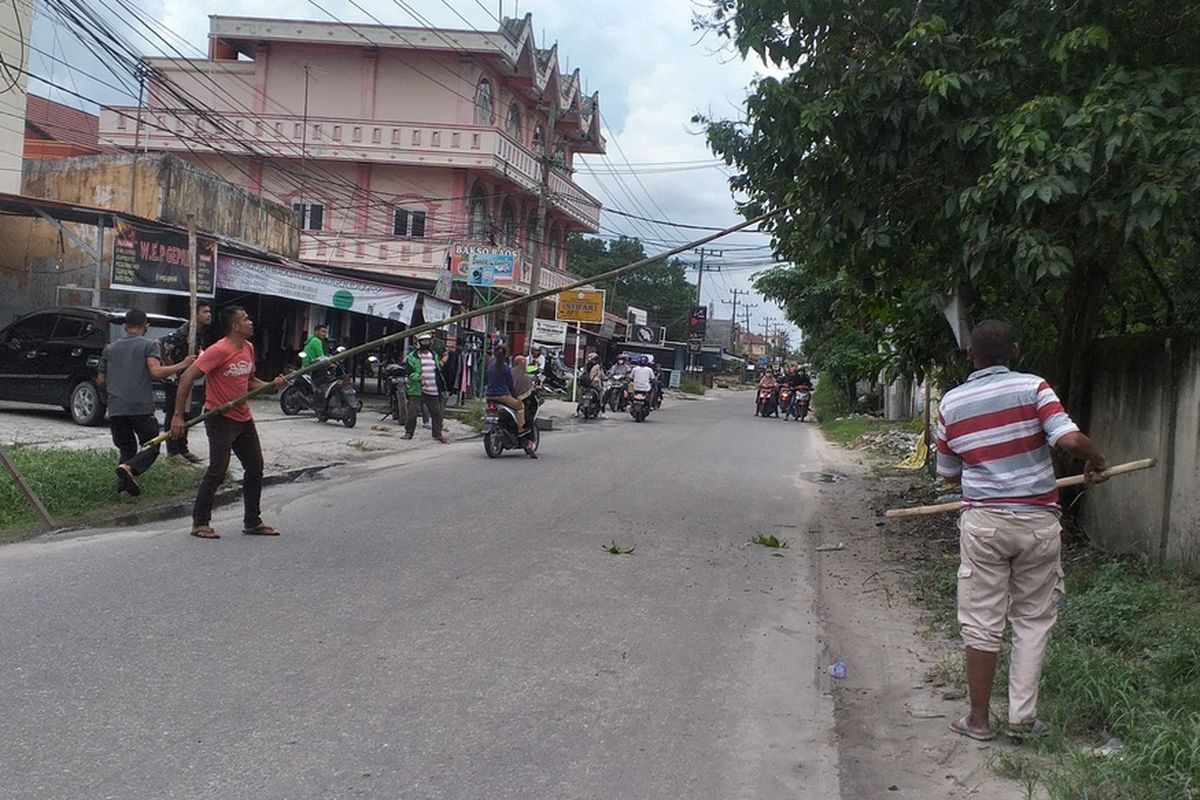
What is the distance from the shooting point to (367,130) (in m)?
34.7

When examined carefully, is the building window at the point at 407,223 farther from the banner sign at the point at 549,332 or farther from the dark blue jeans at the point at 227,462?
the dark blue jeans at the point at 227,462

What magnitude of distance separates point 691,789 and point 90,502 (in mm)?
7257

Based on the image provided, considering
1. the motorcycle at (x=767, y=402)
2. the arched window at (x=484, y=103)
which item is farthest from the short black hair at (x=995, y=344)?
the arched window at (x=484, y=103)

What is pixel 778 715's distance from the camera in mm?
5066

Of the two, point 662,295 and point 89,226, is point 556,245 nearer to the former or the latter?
point 89,226

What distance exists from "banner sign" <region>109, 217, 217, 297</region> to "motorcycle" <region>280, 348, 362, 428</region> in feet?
7.69

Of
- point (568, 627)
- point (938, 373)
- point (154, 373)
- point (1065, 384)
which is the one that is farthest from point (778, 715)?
point (938, 373)

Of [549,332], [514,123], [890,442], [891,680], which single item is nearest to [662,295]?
[514,123]

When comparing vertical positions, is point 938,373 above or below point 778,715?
above

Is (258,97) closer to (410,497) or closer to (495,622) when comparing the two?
(410,497)

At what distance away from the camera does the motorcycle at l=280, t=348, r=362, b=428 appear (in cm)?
1822

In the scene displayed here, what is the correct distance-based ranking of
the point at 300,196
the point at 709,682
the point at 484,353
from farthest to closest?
the point at 300,196 < the point at 484,353 < the point at 709,682

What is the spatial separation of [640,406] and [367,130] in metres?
Result: 14.4

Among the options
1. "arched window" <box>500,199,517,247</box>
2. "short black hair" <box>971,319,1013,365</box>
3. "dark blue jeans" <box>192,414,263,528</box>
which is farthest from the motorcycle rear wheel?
"arched window" <box>500,199,517,247</box>
